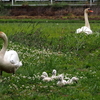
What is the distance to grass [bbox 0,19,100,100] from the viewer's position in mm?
7699

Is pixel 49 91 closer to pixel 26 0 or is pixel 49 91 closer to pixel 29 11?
pixel 29 11

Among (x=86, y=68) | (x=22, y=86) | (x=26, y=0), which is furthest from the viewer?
(x=26, y=0)

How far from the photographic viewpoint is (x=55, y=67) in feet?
34.9

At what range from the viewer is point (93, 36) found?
55.1 ft

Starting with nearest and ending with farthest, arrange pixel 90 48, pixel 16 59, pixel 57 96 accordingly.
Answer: pixel 57 96
pixel 16 59
pixel 90 48

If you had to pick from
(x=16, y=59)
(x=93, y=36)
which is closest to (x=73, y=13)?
(x=93, y=36)

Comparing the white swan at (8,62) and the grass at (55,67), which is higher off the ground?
the white swan at (8,62)

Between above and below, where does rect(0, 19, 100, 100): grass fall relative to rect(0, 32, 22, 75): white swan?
below

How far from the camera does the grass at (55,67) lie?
25.3 ft

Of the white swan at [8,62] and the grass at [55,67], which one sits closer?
the grass at [55,67]

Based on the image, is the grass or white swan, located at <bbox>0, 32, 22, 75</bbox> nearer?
the grass

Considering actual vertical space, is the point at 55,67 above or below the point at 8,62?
below

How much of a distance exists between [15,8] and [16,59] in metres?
28.5

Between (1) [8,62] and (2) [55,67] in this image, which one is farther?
(2) [55,67]
